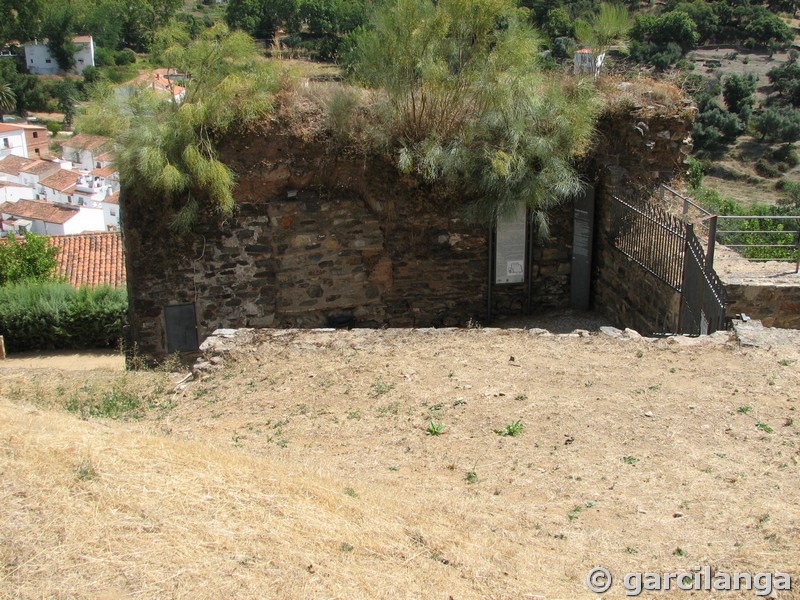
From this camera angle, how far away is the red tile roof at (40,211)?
1299 inches

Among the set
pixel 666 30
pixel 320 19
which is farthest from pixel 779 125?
pixel 320 19

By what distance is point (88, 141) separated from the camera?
388 inches

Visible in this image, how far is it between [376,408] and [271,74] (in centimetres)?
518

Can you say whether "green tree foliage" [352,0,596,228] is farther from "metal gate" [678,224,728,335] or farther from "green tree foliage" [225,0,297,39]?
"green tree foliage" [225,0,297,39]

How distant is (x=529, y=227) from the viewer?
33.9ft

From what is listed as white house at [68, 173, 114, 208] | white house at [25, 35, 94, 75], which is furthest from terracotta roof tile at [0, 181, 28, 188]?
white house at [25, 35, 94, 75]

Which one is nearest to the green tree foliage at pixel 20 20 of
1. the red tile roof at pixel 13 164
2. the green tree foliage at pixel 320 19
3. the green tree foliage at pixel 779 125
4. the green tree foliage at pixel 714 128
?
the green tree foliage at pixel 320 19

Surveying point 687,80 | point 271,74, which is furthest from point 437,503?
point 687,80

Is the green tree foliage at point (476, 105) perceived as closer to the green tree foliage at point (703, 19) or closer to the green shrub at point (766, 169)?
the green shrub at point (766, 169)

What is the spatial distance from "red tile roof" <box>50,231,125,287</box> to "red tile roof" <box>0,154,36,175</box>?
19369 mm

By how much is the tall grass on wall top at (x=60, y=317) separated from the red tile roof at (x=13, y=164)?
27013 mm

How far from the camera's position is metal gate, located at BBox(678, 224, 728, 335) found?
7.78m

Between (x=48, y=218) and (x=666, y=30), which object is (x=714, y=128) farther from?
(x=48, y=218)

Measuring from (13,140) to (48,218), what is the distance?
76.2 feet
